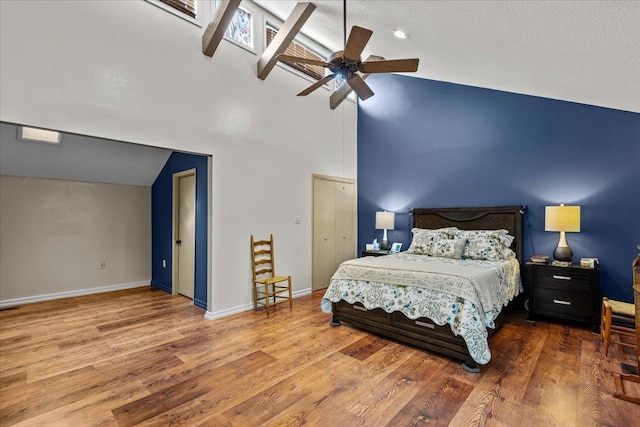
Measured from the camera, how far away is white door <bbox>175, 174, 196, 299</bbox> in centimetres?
465

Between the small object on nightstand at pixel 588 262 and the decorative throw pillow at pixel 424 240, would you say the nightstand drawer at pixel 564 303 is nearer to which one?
the small object on nightstand at pixel 588 262

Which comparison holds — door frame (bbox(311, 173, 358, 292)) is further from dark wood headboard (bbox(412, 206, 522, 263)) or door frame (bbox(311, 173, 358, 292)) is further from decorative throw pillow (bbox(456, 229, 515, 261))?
decorative throw pillow (bbox(456, 229, 515, 261))

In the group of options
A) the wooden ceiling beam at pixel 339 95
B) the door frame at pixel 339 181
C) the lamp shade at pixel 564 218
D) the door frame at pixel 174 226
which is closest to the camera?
the lamp shade at pixel 564 218

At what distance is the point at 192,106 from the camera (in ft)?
11.9

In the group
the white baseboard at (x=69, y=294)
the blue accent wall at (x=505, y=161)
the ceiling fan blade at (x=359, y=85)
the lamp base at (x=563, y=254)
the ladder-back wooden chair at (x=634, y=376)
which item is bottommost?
the white baseboard at (x=69, y=294)

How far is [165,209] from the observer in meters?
5.34

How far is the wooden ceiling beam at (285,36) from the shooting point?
145 inches

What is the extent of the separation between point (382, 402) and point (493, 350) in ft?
4.90

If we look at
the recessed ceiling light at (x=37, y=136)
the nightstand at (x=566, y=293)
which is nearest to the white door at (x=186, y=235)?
the recessed ceiling light at (x=37, y=136)

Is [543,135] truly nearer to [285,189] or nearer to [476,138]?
[476,138]

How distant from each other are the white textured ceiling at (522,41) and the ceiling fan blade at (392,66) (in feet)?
0.98

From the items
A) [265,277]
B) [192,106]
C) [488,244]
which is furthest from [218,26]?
[488,244]

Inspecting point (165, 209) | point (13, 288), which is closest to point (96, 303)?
point (13, 288)

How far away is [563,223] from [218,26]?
4.55 metres
